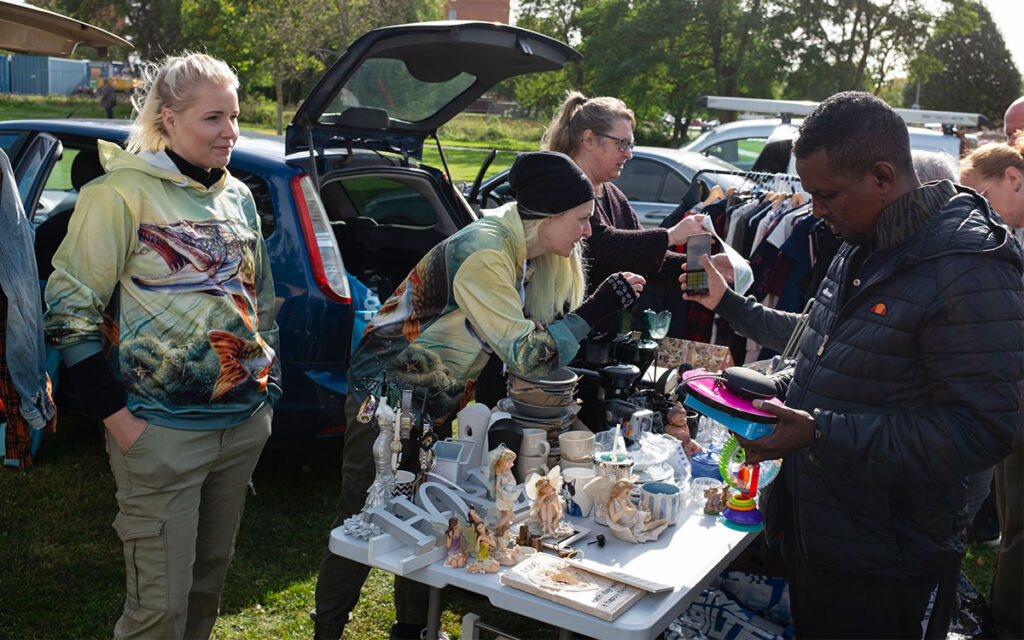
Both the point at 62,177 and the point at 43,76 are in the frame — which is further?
the point at 43,76

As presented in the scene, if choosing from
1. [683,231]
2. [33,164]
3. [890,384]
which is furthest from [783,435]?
[33,164]

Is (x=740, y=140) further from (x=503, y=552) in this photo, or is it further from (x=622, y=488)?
(x=503, y=552)

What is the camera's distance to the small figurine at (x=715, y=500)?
2.40 metres

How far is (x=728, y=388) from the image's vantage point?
186 centimetres

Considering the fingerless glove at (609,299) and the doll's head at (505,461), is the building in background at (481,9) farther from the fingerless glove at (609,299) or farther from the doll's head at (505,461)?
the doll's head at (505,461)

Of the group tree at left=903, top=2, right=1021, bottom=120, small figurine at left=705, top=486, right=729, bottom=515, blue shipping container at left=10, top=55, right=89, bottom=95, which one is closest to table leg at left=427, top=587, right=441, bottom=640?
small figurine at left=705, top=486, right=729, bottom=515

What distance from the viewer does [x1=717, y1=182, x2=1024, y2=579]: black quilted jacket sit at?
1652mm

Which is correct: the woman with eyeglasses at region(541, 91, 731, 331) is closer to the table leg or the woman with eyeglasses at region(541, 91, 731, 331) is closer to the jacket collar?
the table leg

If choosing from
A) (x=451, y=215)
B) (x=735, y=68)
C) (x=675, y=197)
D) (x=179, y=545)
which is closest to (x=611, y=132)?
(x=451, y=215)

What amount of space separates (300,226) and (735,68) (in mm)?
20082

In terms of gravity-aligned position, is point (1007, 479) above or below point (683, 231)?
below

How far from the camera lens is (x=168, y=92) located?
88.7 inches

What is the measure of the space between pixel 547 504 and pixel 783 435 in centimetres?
67

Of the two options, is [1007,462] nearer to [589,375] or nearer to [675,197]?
[589,375]
